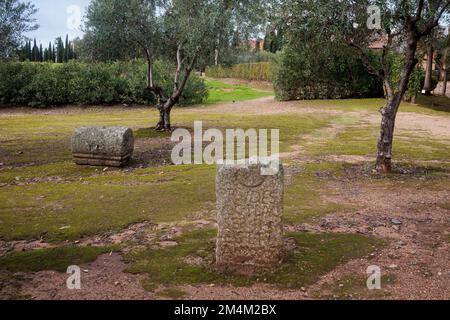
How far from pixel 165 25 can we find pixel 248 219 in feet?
44.1

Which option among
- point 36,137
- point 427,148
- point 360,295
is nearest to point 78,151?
point 36,137

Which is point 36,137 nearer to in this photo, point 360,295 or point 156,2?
point 156,2

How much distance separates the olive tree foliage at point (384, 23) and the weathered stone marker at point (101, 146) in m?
6.49

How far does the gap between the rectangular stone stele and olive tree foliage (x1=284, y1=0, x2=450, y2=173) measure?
7.09 metres

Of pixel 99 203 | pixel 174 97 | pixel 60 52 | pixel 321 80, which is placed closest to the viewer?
pixel 99 203

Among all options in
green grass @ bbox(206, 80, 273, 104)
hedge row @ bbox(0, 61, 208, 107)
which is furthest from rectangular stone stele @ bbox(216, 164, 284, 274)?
green grass @ bbox(206, 80, 273, 104)

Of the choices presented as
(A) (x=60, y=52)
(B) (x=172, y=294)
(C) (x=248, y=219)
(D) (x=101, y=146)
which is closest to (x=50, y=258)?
(B) (x=172, y=294)

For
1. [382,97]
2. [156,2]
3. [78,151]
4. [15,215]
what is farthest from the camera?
[382,97]

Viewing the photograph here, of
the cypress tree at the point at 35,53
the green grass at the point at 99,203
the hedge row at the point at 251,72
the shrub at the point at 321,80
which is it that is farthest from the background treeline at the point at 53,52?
the green grass at the point at 99,203

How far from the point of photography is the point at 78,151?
14.3 m

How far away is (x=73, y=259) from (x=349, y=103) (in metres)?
29.0

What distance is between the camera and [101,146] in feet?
46.4

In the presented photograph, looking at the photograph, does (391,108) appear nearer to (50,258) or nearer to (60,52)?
(50,258)

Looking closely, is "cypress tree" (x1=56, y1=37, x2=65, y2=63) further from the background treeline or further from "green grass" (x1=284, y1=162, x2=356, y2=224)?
"green grass" (x1=284, y1=162, x2=356, y2=224)
